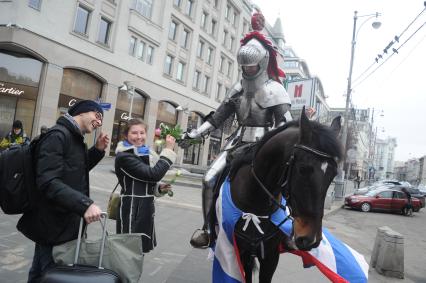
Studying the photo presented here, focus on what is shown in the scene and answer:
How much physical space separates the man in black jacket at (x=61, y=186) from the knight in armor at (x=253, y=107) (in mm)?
1443

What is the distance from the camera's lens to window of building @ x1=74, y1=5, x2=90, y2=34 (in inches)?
898

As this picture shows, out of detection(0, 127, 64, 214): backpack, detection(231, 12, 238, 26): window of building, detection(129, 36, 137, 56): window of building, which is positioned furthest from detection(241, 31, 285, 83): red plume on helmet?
detection(231, 12, 238, 26): window of building

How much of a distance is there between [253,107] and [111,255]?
7.36 feet

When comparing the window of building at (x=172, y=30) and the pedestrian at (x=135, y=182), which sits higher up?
the window of building at (x=172, y=30)

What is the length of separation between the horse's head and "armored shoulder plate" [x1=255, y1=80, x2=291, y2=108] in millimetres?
1231

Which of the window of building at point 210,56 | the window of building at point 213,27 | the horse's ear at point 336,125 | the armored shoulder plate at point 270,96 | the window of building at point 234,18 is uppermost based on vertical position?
the window of building at point 234,18

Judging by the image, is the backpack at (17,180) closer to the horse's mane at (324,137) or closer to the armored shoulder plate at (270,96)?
the horse's mane at (324,137)

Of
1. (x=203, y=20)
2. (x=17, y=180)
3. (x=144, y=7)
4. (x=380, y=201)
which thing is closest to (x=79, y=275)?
(x=17, y=180)

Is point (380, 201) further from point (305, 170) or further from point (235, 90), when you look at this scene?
point (305, 170)

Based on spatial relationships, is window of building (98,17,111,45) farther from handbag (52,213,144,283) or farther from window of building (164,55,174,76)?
handbag (52,213,144,283)

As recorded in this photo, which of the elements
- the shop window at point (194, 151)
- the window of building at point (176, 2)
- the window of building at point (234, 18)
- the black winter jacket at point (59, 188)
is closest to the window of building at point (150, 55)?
the window of building at point (176, 2)

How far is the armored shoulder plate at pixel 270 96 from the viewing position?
381 centimetres

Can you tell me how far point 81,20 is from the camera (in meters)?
23.1

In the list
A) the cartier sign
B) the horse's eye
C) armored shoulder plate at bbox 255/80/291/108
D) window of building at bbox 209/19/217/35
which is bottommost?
the horse's eye
